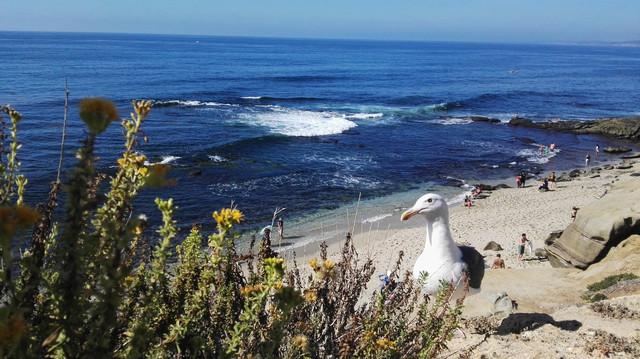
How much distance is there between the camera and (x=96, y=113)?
1.55 m

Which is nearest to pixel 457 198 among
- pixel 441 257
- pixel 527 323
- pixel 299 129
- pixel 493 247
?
pixel 493 247

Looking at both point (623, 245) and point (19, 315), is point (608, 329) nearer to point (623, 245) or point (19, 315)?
point (623, 245)

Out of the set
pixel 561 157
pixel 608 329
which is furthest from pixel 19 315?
pixel 561 157

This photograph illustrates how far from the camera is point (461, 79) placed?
82.6m

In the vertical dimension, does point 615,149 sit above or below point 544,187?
above

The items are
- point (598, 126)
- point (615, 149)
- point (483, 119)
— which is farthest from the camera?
point (483, 119)

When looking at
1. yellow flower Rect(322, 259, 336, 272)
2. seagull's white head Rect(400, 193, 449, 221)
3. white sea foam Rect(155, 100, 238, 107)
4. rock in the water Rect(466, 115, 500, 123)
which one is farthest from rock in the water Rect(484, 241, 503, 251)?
white sea foam Rect(155, 100, 238, 107)

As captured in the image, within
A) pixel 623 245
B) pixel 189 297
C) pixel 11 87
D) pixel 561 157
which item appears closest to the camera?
pixel 189 297

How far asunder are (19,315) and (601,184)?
3109 centimetres

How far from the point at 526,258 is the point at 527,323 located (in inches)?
393

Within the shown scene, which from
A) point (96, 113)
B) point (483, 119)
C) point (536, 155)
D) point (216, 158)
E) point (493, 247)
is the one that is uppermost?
point (96, 113)

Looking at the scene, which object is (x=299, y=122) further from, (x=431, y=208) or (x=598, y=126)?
(x=431, y=208)

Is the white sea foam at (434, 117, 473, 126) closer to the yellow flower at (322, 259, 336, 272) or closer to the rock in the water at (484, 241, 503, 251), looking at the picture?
the rock in the water at (484, 241, 503, 251)

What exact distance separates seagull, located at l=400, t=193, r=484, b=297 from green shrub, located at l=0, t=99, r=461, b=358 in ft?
11.5
